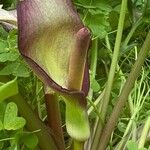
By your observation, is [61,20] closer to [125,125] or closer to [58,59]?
[58,59]

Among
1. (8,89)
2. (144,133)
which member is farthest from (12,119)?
(144,133)

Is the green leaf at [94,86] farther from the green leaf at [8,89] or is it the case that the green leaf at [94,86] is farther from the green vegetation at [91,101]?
the green leaf at [8,89]

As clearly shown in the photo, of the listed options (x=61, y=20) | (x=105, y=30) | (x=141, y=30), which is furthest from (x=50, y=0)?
(x=141, y=30)

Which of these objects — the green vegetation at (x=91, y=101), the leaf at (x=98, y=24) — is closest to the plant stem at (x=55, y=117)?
the green vegetation at (x=91, y=101)

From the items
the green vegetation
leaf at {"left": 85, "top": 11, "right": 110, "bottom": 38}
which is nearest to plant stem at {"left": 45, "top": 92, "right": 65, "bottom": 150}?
the green vegetation

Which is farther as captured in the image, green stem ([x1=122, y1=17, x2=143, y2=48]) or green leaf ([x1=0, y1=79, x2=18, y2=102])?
green stem ([x1=122, y1=17, x2=143, y2=48])

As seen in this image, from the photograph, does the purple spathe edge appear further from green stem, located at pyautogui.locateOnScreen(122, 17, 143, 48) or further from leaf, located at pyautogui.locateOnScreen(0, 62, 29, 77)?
green stem, located at pyautogui.locateOnScreen(122, 17, 143, 48)

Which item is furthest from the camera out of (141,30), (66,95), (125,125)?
(141,30)
